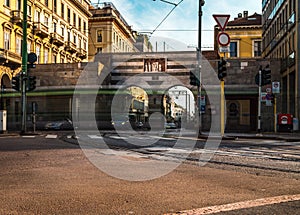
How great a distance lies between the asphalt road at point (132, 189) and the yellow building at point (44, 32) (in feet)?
124

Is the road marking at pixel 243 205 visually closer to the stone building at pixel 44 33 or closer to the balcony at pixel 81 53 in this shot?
the stone building at pixel 44 33


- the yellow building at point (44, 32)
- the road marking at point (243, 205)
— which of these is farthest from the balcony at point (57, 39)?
the road marking at point (243, 205)

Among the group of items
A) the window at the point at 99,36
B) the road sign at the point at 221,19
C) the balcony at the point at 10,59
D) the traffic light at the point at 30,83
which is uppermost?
the window at the point at 99,36

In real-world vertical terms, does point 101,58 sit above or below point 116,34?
below

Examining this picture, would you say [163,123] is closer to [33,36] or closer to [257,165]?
[33,36]

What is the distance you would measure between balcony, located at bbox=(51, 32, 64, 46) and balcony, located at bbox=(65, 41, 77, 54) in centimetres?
213

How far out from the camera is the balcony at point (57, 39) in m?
55.7

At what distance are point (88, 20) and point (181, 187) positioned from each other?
7158 centimetres

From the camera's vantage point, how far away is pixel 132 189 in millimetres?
6414

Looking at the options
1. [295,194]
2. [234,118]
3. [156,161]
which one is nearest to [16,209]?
[295,194]

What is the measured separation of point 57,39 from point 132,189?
52.5 metres

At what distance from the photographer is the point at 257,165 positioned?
9.66 meters

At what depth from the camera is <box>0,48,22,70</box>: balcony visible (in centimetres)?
4300

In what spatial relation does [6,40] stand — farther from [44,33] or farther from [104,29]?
[104,29]
